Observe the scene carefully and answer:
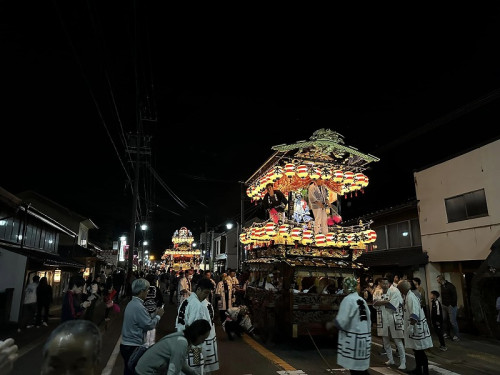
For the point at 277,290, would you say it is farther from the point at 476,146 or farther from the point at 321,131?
the point at 476,146

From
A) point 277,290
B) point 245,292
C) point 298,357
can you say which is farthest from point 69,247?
point 298,357

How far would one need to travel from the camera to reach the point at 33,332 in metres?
11.7

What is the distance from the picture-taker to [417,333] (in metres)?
7.09

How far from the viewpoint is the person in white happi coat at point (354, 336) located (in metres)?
5.31

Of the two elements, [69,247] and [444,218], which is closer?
[444,218]

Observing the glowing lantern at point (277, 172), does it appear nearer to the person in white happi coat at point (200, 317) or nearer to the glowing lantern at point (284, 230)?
the glowing lantern at point (284, 230)

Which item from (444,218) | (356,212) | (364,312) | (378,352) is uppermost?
(356,212)

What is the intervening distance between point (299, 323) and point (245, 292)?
4704 mm

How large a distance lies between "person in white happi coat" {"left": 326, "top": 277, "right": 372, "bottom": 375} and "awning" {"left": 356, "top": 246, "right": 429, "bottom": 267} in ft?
35.7

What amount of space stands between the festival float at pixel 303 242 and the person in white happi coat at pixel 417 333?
275 cm

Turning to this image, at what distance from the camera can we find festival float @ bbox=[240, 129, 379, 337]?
982cm

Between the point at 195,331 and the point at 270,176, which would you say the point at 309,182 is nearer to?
the point at 270,176

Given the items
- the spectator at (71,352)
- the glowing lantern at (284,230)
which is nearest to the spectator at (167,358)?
the spectator at (71,352)

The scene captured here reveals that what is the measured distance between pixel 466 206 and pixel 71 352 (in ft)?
48.4
